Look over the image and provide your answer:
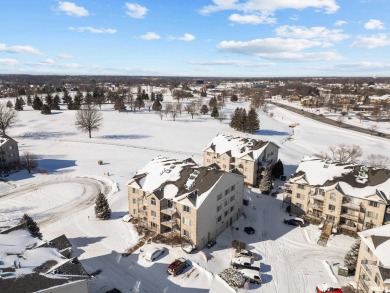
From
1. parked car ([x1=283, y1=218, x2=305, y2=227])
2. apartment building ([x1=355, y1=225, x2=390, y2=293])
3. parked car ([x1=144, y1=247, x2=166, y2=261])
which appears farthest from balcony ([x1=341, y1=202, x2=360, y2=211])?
parked car ([x1=144, y1=247, x2=166, y2=261])

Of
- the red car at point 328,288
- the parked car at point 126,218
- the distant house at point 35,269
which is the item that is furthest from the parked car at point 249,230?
the distant house at point 35,269

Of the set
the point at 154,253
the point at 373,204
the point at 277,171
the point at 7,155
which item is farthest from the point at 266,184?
the point at 7,155

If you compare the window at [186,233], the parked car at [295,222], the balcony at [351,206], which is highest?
the balcony at [351,206]

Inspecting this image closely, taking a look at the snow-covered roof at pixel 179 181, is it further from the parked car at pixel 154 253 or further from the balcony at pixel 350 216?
the balcony at pixel 350 216

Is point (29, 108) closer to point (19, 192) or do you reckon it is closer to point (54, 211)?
point (19, 192)

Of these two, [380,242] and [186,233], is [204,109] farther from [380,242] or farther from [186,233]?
[380,242]

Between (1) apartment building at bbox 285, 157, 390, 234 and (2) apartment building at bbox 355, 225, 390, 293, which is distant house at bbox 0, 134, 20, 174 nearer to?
(1) apartment building at bbox 285, 157, 390, 234

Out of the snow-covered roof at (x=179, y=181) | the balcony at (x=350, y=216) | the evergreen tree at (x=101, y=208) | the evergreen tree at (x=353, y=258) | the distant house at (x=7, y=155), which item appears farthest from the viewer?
the distant house at (x=7, y=155)
